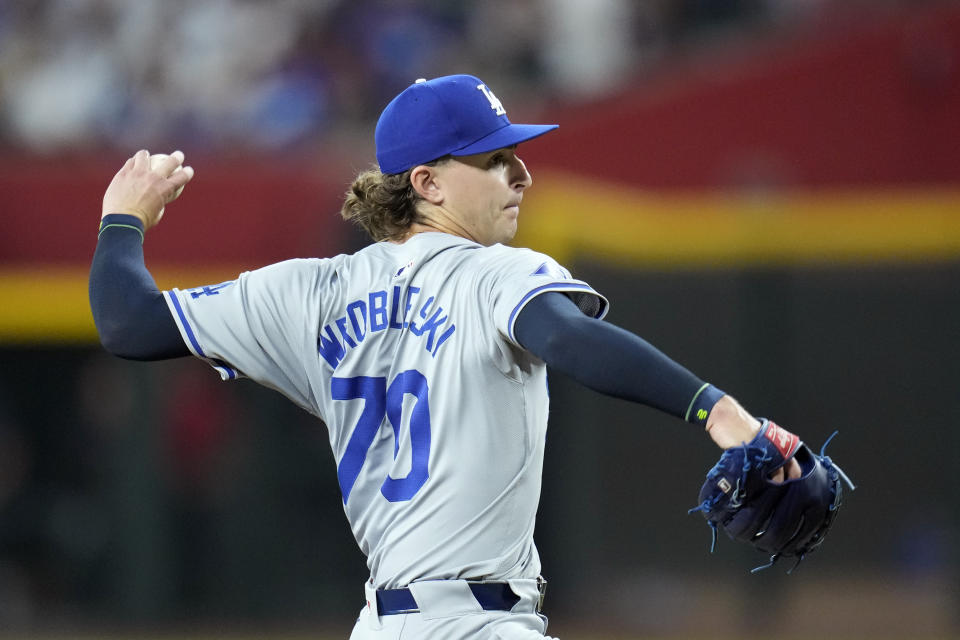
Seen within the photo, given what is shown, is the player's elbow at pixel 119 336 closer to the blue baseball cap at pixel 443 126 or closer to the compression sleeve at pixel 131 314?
the compression sleeve at pixel 131 314

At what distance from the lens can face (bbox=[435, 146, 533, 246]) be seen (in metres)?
2.93

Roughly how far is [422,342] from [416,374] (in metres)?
0.06

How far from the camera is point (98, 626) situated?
901 centimetres

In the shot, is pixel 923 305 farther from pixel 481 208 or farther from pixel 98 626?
pixel 481 208

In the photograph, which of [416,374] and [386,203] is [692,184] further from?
[416,374]

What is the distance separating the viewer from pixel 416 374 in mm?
2744

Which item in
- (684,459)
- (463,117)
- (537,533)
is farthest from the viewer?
(684,459)

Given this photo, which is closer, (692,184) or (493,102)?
(493,102)

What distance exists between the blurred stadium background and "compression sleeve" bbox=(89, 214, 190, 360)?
5.58 metres

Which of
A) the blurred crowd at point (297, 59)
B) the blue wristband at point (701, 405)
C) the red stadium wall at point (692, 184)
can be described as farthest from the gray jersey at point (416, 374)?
the blurred crowd at point (297, 59)

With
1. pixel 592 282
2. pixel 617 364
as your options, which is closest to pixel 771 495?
pixel 617 364

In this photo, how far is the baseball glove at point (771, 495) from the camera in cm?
234

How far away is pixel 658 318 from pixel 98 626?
4130 mm

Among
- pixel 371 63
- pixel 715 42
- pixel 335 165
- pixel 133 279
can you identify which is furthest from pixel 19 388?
pixel 133 279
